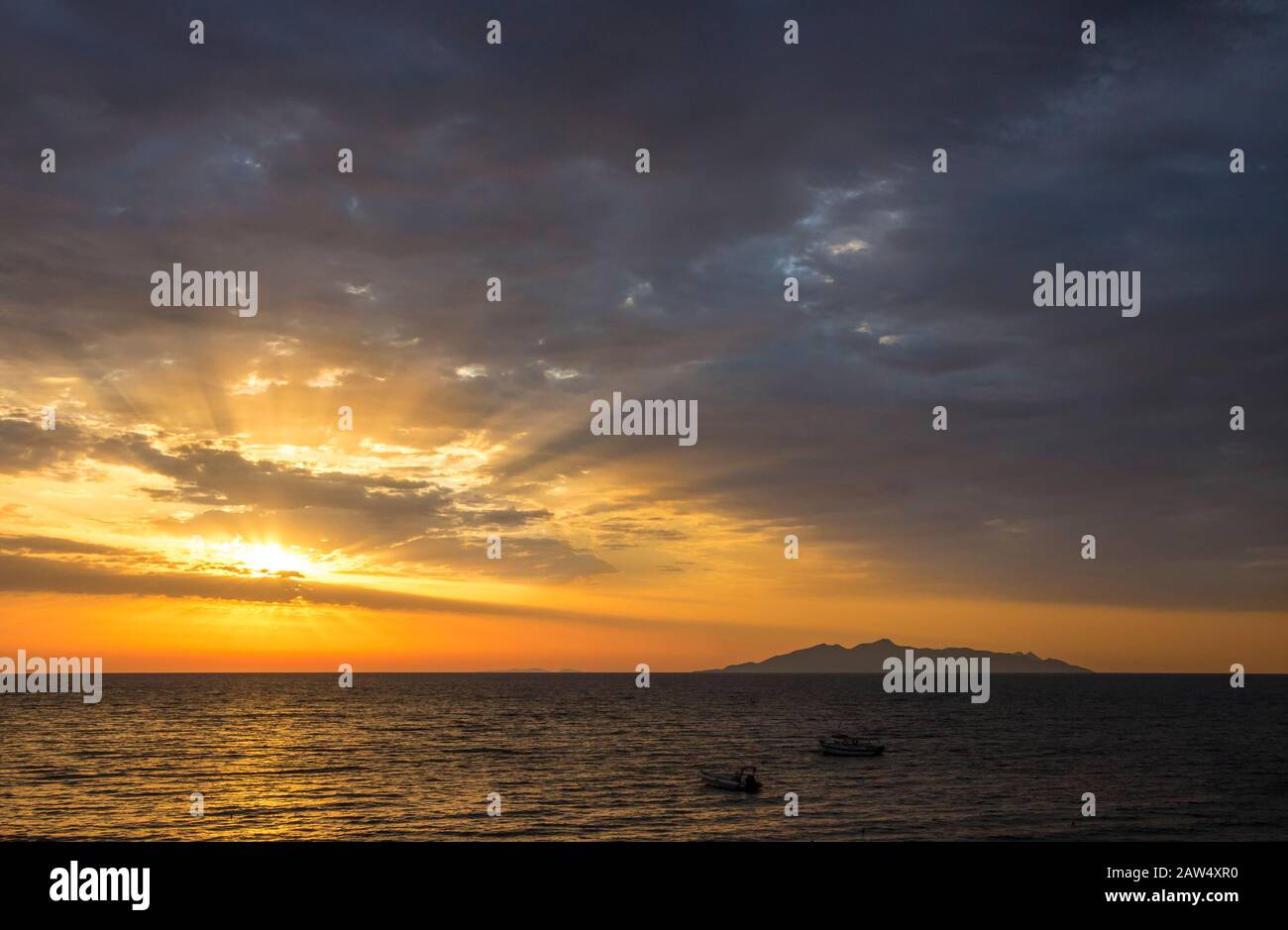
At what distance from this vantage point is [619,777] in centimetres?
6888

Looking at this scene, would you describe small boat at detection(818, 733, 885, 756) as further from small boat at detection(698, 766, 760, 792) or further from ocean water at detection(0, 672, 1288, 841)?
small boat at detection(698, 766, 760, 792)

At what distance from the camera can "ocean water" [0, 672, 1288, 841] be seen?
49.3 m

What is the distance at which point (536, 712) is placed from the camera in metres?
152

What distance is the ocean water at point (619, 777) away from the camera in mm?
49344

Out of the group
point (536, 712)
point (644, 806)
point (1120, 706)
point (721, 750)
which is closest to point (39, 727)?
point (536, 712)
